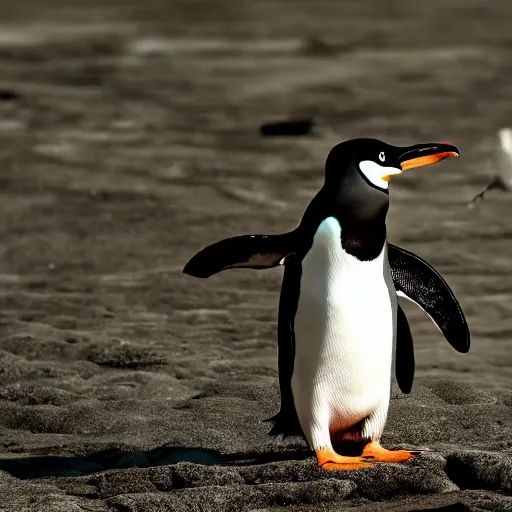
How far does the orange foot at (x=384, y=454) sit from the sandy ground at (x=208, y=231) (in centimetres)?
8

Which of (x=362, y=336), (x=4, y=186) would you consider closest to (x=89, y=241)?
(x=4, y=186)

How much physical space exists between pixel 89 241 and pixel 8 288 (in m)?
0.96

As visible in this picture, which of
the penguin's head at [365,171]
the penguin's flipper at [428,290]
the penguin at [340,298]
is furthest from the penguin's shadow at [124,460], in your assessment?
the penguin's head at [365,171]

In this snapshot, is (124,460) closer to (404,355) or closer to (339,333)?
(339,333)

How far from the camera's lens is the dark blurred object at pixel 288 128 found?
35.2 ft

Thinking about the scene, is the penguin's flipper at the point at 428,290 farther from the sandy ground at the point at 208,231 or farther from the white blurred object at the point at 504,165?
the white blurred object at the point at 504,165

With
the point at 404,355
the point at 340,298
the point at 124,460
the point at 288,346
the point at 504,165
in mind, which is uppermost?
the point at 504,165

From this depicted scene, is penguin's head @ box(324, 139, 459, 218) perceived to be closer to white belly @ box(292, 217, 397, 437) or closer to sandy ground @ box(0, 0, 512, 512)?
white belly @ box(292, 217, 397, 437)

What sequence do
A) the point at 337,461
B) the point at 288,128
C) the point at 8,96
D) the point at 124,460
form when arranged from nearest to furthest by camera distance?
the point at 337,461 → the point at 124,460 → the point at 288,128 → the point at 8,96

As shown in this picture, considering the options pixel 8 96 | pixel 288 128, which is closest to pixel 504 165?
pixel 288 128

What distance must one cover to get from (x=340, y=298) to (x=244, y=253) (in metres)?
0.37

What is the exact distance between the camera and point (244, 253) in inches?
175

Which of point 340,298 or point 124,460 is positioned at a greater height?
point 340,298

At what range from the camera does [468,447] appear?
15.3ft
